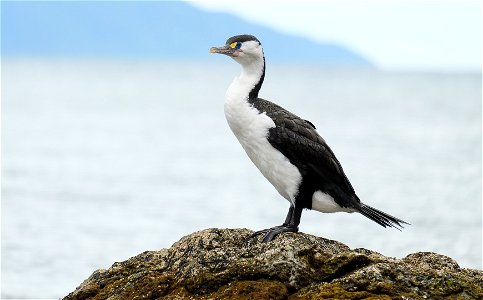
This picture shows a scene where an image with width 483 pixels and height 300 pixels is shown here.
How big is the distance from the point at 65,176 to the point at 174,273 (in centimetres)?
3433

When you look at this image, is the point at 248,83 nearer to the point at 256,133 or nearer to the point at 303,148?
the point at 256,133

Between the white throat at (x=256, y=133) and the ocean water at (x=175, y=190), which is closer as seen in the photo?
the white throat at (x=256, y=133)

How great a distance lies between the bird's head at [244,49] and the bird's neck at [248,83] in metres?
0.05

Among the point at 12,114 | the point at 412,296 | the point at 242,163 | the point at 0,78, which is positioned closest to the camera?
the point at 412,296

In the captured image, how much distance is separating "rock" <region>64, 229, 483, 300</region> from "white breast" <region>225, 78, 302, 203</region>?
1.09 m

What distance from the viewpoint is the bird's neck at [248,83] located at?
9.38m

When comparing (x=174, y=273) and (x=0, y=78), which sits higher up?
(x=0, y=78)

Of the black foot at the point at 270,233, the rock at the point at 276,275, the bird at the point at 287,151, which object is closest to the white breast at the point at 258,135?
the bird at the point at 287,151

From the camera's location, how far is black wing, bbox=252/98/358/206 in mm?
9320

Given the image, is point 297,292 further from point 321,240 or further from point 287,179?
point 287,179

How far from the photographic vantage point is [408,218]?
103 ft

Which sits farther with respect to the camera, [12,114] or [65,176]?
[12,114]

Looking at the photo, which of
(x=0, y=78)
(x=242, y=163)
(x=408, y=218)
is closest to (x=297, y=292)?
(x=408, y=218)

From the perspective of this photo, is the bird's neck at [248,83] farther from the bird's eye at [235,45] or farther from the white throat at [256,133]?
the bird's eye at [235,45]
